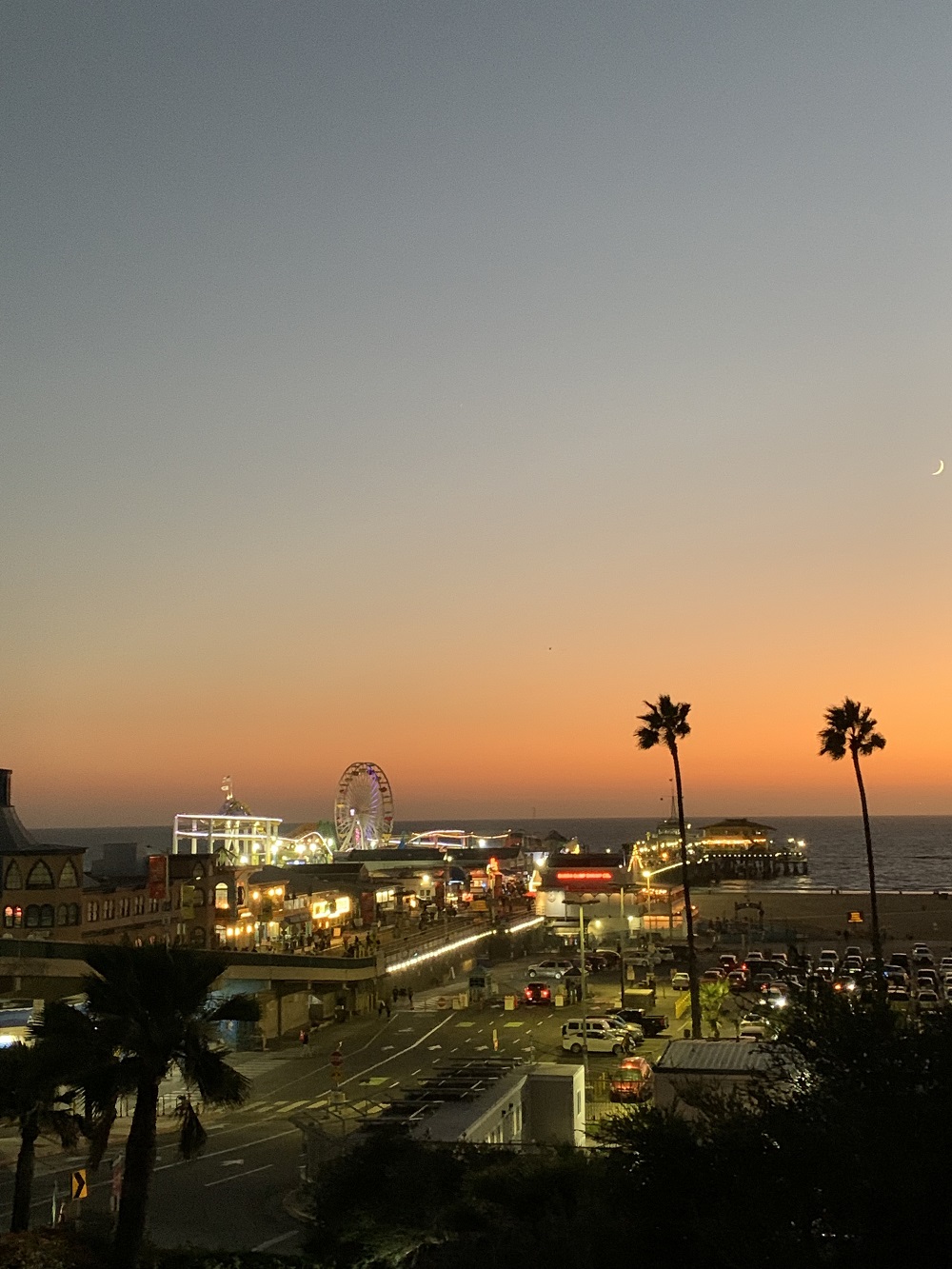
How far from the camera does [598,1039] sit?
4250 centimetres

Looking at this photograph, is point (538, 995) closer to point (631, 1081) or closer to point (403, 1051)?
point (403, 1051)

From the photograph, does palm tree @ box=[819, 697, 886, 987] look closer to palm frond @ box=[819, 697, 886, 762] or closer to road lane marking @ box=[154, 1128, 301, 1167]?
palm frond @ box=[819, 697, 886, 762]

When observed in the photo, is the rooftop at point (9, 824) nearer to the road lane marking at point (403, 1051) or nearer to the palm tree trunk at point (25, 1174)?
the road lane marking at point (403, 1051)

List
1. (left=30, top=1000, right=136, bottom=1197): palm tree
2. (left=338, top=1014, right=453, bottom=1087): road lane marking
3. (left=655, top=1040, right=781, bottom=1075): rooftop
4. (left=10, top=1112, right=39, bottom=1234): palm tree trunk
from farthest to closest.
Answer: (left=338, top=1014, right=453, bottom=1087): road lane marking, (left=655, top=1040, right=781, bottom=1075): rooftop, (left=10, top=1112, right=39, bottom=1234): palm tree trunk, (left=30, top=1000, right=136, bottom=1197): palm tree

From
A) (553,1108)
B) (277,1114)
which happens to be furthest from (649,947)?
(553,1108)

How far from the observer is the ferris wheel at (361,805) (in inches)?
→ 4749

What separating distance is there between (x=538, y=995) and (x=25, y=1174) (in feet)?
124

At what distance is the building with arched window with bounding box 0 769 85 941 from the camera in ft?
170

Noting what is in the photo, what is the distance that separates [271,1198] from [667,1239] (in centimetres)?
1525

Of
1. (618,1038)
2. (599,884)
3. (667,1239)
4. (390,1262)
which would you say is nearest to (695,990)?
(618,1038)

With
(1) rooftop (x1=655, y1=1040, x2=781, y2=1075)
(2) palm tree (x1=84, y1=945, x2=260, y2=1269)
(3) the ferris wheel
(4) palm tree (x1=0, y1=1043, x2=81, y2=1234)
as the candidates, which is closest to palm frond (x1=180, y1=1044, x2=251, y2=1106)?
(2) palm tree (x1=84, y1=945, x2=260, y2=1269)

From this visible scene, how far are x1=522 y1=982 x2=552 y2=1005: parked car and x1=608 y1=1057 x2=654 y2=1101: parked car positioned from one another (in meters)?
17.8

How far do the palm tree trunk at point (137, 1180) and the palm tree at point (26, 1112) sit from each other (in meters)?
Answer: 2.54

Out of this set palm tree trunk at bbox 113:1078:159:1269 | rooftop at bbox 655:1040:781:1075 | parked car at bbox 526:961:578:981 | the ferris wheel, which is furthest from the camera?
the ferris wheel
